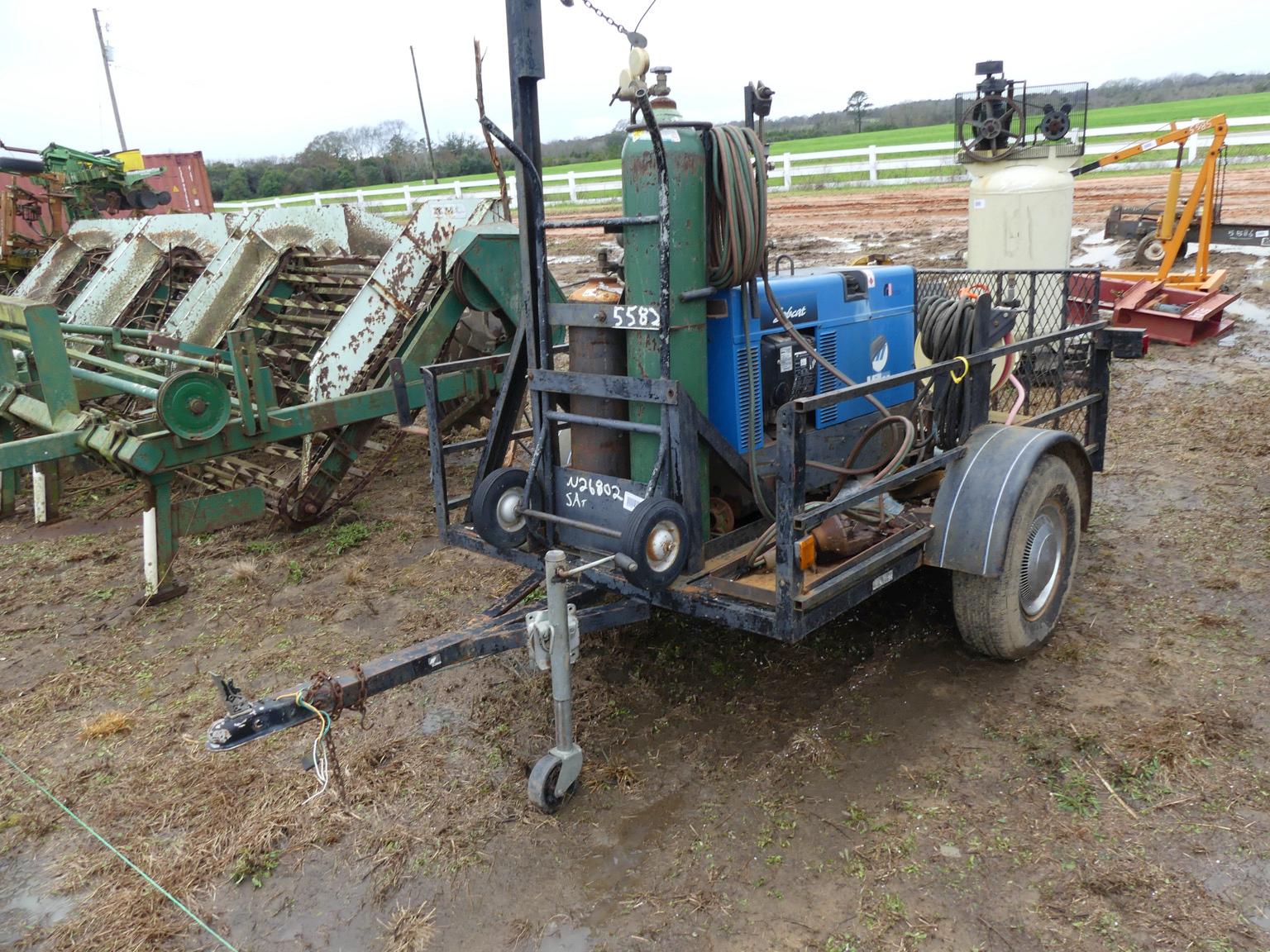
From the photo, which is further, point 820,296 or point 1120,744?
point 820,296

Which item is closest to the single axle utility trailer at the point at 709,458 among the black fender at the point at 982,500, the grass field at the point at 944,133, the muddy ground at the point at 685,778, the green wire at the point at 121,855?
the black fender at the point at 982,500

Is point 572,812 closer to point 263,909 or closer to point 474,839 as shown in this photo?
point 474,839

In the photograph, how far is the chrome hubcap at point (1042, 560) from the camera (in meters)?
3.73

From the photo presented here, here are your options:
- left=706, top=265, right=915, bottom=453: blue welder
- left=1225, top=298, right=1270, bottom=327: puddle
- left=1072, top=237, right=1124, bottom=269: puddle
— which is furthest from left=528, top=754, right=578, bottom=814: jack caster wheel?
left=1072, top=237, right=1124, bottom=269: puddle

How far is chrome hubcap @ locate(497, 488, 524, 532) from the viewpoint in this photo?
3619 millimetres

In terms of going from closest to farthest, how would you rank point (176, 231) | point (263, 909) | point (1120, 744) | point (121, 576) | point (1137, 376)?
1. point (263, 909)
2. point (1120, 744)
3. point (121, 576)
4. point (1137, 376)
5. point (176, 231)

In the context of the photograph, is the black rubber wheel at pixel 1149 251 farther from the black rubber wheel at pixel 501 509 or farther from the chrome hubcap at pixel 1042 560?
the black rubber wheel at pixel 501 509

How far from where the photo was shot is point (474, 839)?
2990 mm

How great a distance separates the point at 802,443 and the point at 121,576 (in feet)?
14.6

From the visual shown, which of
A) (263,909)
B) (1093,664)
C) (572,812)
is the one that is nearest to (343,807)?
(263,909)

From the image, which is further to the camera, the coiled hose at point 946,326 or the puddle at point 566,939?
the coiled hose at point 946,326

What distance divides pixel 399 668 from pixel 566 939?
3.01ft

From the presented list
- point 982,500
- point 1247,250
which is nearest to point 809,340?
point 982,500

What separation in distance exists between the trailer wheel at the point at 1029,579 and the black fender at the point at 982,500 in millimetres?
101
